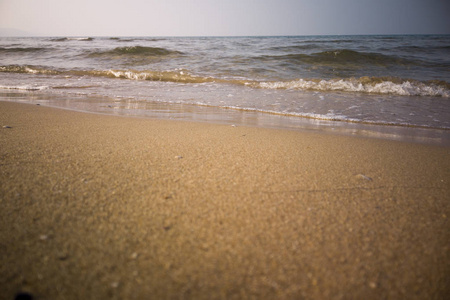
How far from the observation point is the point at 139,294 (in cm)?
70

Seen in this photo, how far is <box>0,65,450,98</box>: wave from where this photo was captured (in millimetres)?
6586

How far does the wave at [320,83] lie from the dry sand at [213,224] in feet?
19.0

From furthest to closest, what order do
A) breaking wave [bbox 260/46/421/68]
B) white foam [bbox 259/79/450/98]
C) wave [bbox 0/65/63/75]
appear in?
1. breaking wave [bbox 260/46/421/68]
2. wave [bbox 0/65/63/75]
3. white foam [bbox 259/79/450/98]

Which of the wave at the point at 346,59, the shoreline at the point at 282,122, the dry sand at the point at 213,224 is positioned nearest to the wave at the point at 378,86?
the shoreline at the point at 282,122

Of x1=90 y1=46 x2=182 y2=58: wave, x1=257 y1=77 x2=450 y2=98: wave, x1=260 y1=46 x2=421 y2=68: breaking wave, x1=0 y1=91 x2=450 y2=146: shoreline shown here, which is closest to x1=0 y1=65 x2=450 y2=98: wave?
x1=257 y1=77 x2=450 y2=98: wave

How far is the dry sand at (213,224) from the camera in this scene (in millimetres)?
753

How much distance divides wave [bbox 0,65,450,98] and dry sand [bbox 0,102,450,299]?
5.80m

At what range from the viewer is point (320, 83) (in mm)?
7176

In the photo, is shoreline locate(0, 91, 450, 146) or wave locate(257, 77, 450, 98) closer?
shoreline locate(0, 91, 450, 146)

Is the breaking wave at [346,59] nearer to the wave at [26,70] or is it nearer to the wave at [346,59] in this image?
the wave at [346,59]

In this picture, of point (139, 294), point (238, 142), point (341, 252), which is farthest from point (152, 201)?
point (238, 142)

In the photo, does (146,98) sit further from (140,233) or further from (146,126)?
(140,233)

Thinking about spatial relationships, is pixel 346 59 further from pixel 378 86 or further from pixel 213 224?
pixel 213 224

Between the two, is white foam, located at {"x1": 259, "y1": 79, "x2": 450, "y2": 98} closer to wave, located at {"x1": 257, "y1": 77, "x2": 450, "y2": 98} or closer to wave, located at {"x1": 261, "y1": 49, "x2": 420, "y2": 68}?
wave, located at {"x1": 257, "y1": 77, "x2": 450, "y2": 98}
